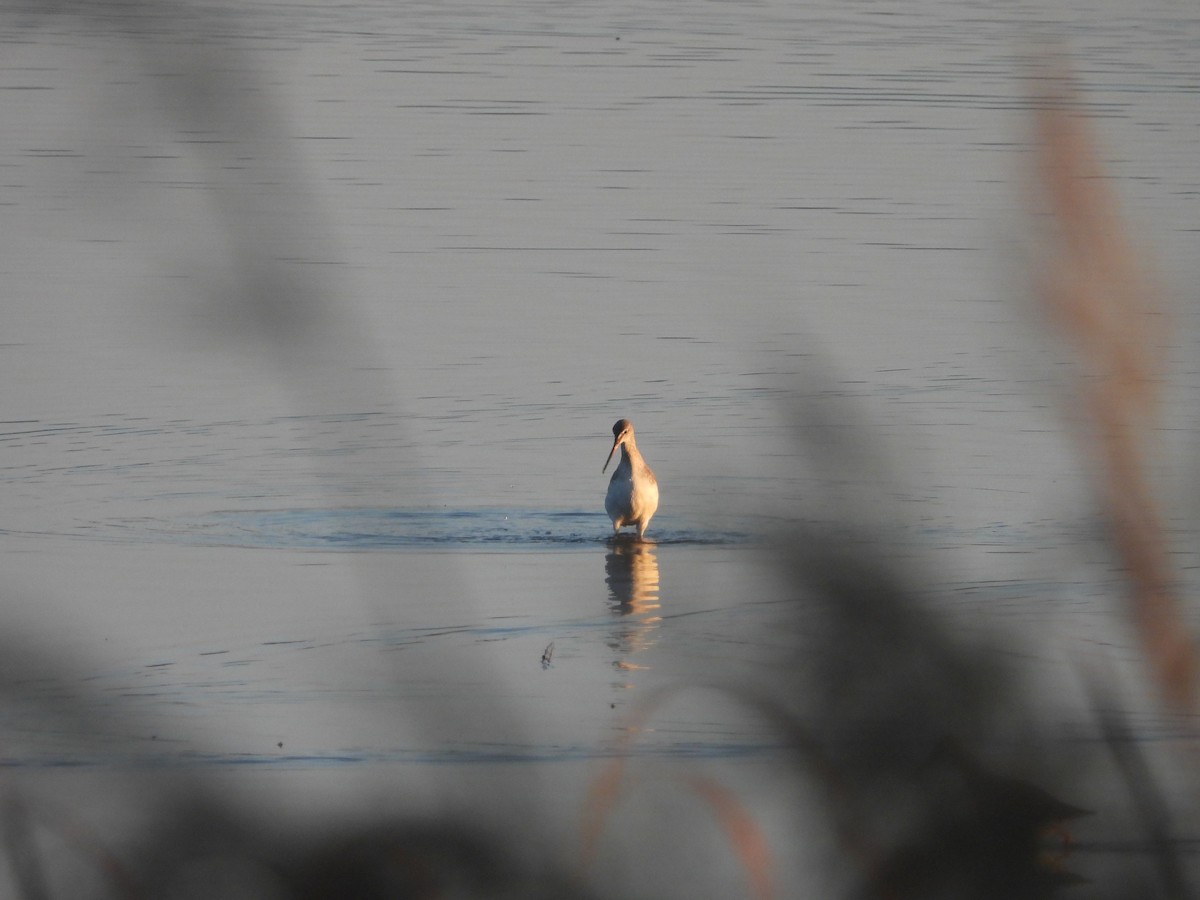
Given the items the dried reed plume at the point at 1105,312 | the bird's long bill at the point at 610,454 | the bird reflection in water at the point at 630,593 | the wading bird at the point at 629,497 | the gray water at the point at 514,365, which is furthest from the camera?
the bird's long bill at the point at 610,454

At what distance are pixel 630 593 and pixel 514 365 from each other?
507 cm

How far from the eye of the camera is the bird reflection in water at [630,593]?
4168mm

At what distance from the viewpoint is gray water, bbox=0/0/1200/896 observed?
1017 millimetres

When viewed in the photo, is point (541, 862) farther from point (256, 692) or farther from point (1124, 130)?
point (1124, 130)

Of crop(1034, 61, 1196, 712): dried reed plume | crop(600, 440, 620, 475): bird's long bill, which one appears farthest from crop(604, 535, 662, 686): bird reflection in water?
crop(1034, 61, 1196, 712): dried reed plume

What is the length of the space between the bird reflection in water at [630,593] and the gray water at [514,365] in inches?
2.0

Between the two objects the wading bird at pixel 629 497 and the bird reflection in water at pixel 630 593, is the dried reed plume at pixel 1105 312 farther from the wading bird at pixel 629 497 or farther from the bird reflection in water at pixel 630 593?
the wading bird at pixel 629 497

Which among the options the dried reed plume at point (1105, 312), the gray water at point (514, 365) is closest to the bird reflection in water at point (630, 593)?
the gray water at point (514, 365)

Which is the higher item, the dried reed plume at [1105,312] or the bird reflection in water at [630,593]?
the dried reed plume at [1105,312]

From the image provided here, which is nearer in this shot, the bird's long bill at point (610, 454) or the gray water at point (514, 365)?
the gray water at point (514, 365)

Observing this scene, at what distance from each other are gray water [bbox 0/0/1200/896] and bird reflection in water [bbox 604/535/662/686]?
5cm

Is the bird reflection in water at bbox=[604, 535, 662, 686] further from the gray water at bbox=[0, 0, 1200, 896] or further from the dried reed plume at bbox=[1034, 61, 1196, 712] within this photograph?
the dried reed plume at bbox=[1034, 61, 1196, 712]

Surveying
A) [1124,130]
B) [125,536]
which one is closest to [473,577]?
[125,536]

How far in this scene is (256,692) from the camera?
19.3 ft
